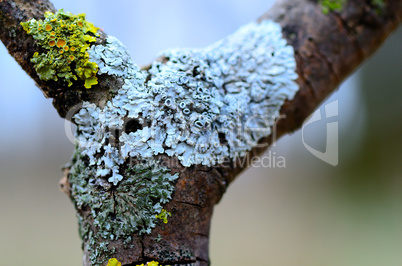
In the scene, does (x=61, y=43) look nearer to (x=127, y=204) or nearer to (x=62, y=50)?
(x=62, y=50)

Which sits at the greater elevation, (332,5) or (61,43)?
(332,5)

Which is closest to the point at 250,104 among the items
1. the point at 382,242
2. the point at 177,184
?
the point at 177,184

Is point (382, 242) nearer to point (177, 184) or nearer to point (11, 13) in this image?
point (177, 184)

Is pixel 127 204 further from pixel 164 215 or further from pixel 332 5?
pixel 332 5

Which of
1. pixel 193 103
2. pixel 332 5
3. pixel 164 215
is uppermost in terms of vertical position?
pixel 332 5

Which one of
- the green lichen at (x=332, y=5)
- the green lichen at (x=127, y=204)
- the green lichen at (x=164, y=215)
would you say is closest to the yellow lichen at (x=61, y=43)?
the green lichen at (x=127, y=204)

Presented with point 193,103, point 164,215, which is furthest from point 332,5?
point 164,215

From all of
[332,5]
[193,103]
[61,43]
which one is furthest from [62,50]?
[332,5]

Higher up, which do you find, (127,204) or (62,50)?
(62,50)
